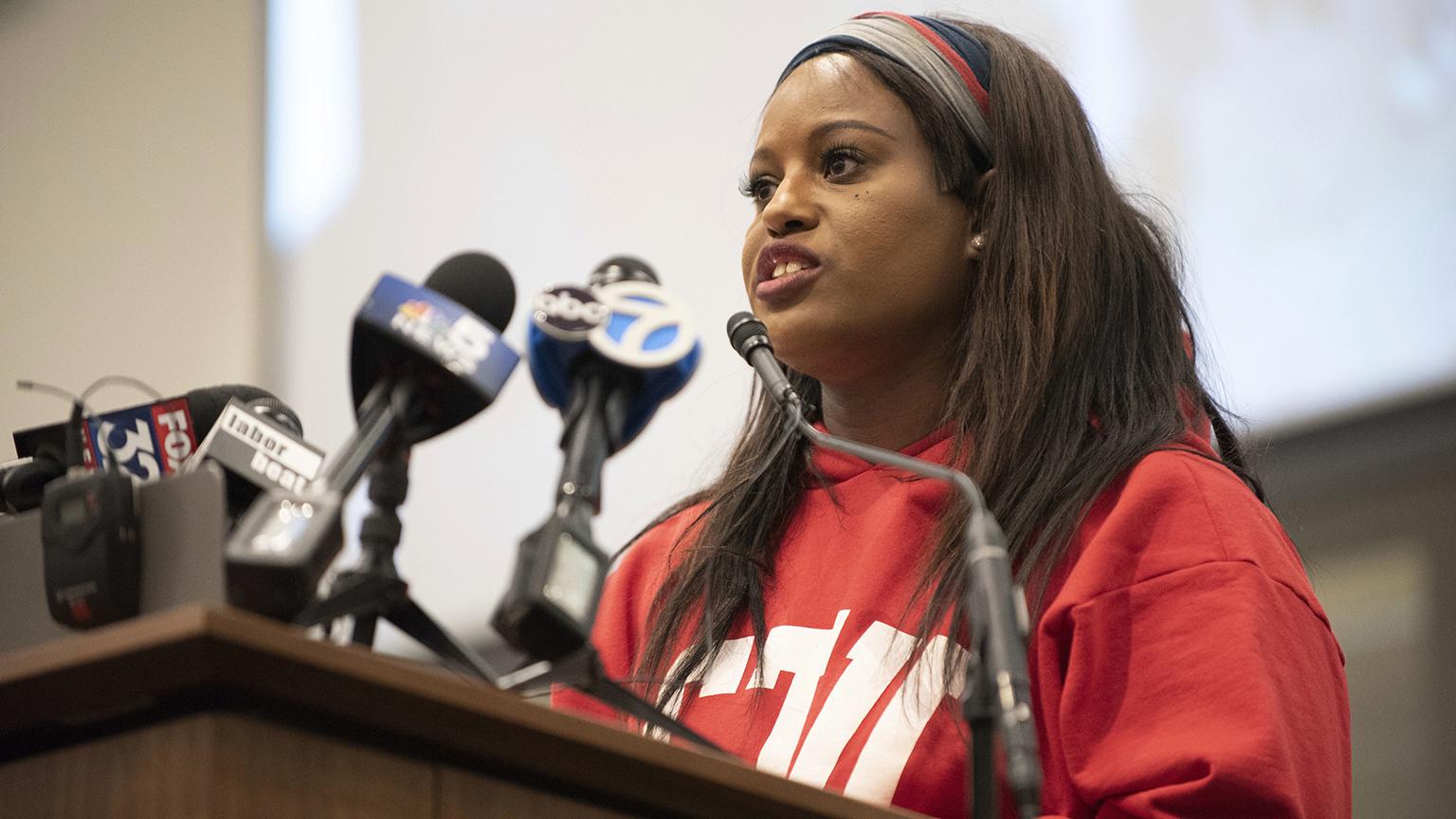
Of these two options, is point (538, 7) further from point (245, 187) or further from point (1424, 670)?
point (1424, 670)

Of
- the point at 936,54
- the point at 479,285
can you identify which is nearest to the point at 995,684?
the point at 479,285

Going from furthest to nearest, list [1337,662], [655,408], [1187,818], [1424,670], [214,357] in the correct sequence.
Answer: [214,357] < [1424,670] < [1337,662] < [1187,818] < [655,408]

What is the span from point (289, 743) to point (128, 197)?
4084mm

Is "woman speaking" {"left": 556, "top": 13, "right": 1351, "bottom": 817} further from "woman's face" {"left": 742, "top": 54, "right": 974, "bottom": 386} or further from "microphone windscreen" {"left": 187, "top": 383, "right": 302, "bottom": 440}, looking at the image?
"microphone windscreen" {"left": 187, "top": 383, "right": 302, "bottom": 440}

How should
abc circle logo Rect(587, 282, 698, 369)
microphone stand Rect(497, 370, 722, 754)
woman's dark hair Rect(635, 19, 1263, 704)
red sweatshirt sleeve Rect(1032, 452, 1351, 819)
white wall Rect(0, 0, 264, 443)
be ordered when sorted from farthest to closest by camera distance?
white wall Rect(0, 0, 264, 443) → woman's dark hair Rect(635, 19, 1263, 704) → red sweatshirt sleeve Rect(1032, 452, 1351, 819) → abc circle logo Rect(587, 282, 698, 369) → microphone stand Rect(497, 370, 722, 754)

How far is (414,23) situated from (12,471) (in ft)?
9.95

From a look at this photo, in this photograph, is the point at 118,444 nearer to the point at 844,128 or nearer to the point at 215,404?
the point at 215,404

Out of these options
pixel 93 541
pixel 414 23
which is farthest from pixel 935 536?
pixel 414 23

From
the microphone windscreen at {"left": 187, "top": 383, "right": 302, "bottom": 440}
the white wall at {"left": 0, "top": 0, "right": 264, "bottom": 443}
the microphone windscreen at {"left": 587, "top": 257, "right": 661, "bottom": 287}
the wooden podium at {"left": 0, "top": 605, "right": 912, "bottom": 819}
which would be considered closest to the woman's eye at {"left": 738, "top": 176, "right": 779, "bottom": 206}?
the microphone windscreen at {"left": 187, "top": 383, "right": 302, "bottom": 440}

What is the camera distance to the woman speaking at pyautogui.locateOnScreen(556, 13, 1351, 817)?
1582 mm

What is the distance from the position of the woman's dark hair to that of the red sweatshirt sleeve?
100 millimetres

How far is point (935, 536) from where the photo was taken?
184cm

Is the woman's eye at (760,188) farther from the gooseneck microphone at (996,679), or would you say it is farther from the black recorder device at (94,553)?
the black recorder device at (94,553)

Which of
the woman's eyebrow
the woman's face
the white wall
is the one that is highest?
the woman's eyebrow
